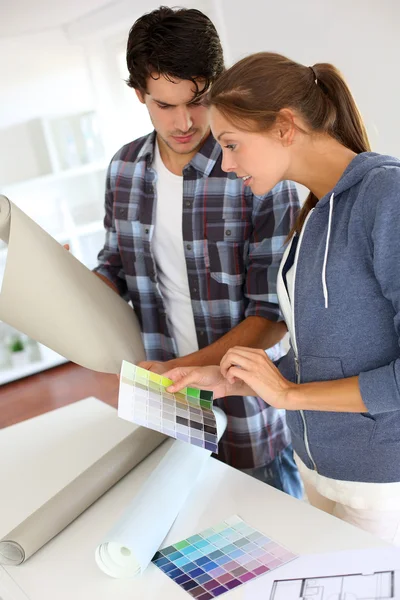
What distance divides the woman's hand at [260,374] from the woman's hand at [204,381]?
12 cm

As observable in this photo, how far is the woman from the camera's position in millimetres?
1266

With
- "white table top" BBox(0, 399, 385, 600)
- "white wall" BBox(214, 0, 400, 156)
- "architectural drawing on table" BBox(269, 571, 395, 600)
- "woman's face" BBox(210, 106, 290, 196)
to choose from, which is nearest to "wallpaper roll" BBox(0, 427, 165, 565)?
"white table top" BBox(0, 399, 385, 600)

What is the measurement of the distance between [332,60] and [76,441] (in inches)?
88.9

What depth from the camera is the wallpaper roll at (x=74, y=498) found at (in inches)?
52.9

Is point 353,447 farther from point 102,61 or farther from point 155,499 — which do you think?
point 102,61

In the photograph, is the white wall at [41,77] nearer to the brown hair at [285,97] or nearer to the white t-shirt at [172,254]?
the white t-shirt at [172,254]

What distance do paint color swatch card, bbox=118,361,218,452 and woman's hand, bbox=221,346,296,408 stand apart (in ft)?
0.41

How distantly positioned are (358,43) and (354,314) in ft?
7.23

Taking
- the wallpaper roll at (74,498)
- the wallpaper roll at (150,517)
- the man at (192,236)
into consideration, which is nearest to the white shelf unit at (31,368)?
the man at (192,236)

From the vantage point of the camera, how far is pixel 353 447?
138 cm

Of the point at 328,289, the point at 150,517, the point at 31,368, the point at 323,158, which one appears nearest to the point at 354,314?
the point at 328,289

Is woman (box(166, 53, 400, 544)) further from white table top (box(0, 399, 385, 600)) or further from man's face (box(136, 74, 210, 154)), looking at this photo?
man's face (box(136, 74, 210, 154))

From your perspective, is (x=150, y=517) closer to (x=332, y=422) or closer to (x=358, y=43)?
(x=332, y=422)

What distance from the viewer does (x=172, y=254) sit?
6.42 feet
